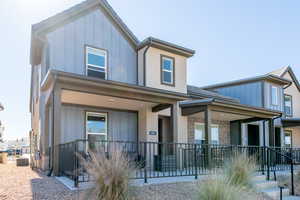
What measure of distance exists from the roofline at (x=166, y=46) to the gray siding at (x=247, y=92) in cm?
606

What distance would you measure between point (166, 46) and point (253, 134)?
914cm

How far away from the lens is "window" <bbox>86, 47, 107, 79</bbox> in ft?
35.2

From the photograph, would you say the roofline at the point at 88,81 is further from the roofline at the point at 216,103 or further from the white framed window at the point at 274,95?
the white framed window at the point at 274,95

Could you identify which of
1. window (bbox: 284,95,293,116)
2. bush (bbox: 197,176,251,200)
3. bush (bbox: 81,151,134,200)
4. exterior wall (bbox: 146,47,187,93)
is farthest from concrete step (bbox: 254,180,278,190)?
window (bbox: 284,95,293,116)

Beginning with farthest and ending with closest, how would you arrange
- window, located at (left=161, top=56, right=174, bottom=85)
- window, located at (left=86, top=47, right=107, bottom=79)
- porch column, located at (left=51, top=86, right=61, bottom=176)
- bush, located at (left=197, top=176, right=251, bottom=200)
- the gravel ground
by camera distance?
window, located at (left=161, top=56, right=174, bottom=85) → window, located at (left=86, top=47, right=107, bottom=79) → porch column, located at (left=51, top=86, right=61, bottom=176) → the gravel ground → bush, located at (left=197, top=176, right=251, bottom=200)

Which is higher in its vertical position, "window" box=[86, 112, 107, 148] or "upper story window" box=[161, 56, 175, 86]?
"upper story window" box=[161, 56, 175, 86]

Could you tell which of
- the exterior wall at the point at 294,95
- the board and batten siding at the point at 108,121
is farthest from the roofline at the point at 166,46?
the exterior wall at the point at 294,95

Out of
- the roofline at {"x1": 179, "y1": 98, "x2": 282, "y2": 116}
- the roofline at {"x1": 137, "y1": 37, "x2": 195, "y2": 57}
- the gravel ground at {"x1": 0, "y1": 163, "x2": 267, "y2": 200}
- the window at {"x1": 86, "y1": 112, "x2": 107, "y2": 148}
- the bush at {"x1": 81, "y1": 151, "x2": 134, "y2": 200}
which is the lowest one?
the gravel ground at {"x1": 0, "y1": 163, "x2": 267, "y2": 200}

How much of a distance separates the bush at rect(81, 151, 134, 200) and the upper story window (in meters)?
7.96

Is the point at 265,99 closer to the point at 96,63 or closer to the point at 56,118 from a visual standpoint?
the point at 96,63

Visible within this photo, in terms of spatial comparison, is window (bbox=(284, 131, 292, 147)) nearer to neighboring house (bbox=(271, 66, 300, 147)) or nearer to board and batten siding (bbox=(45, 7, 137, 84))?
neighboring house (bbox=(271, 66, 300, 147))

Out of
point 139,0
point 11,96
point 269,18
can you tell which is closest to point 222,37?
point 269,18

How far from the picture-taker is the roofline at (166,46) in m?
11.7

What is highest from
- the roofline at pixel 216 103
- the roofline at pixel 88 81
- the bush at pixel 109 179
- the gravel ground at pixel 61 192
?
the roofline at pixel 88 81
